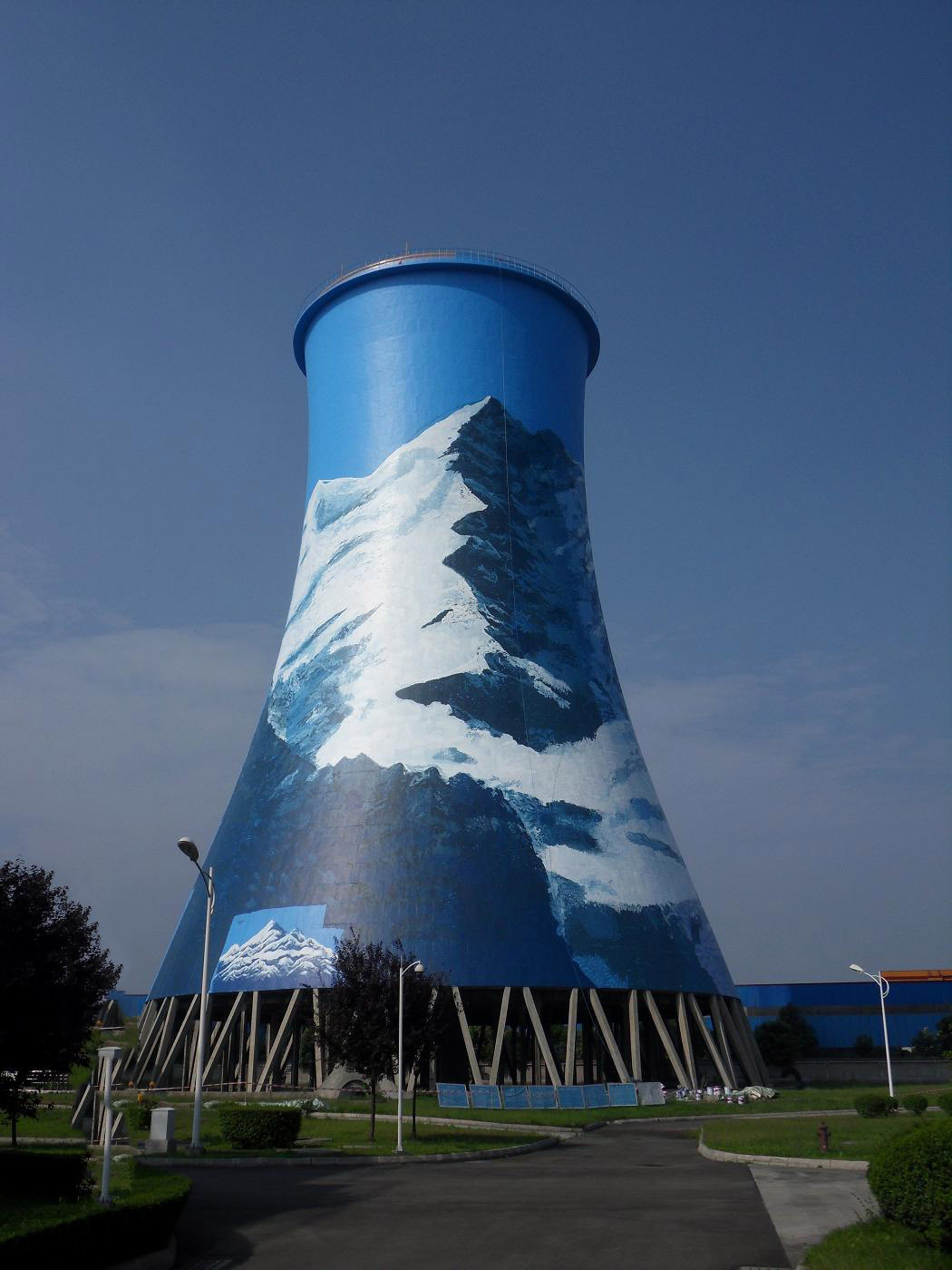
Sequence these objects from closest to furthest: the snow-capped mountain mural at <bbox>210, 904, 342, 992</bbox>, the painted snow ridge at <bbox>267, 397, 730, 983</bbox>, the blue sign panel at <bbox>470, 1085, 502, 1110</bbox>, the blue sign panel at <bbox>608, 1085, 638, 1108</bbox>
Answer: the blue sign panel at <bbox>470, 1085, 502, 1110</bbox>
the blue sign panel at <bbox>608, 1085, 638, 1108</bbox>
the snow-capped mountain mural at <bbox>210, 904, 342, 992</bbox>
the painted snow ridge at <bbox>267, 397, 730, 983</bbox>

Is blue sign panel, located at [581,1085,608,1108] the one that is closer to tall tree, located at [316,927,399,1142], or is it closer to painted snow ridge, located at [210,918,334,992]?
painted snow ridge, located at [210,918,334,992]

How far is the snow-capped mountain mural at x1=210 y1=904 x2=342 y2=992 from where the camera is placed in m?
33.5

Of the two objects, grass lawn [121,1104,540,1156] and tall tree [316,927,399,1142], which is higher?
tall tree [316,927,399,1142]

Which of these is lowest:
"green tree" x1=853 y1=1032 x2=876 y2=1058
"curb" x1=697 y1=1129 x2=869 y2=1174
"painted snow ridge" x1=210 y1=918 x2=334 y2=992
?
"curb" x1=697 y1=1129 x2=869 y2=1174

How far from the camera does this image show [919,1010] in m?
64.8

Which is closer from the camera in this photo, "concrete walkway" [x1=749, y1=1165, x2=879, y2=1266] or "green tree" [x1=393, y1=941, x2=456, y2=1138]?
"concrete walkway" [x1=749, y1=1165, x2=879, y2=1266]

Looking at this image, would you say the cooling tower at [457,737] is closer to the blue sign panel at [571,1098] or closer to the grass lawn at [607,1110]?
the blue sign panel at [571,1098]

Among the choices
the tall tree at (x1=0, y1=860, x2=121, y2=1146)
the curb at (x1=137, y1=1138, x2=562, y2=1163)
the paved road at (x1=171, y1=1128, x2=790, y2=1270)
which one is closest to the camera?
the paved road at (x1=171, y1=1128, x2=790, y2=1270)

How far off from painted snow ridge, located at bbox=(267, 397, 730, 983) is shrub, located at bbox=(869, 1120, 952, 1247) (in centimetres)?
2434

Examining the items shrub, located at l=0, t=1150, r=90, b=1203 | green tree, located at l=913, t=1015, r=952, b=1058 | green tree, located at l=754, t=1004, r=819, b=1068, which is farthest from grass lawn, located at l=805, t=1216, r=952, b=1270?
green tree, located at l=913, t=1015, r=952, b=1058

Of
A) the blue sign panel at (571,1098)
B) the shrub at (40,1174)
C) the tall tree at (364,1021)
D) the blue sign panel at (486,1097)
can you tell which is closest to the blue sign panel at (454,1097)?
the blue sign panel at (486,1097)

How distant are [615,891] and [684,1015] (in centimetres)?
444

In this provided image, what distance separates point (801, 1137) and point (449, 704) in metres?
18.0

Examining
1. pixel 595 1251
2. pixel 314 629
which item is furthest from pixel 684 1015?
pixel 595 1251
